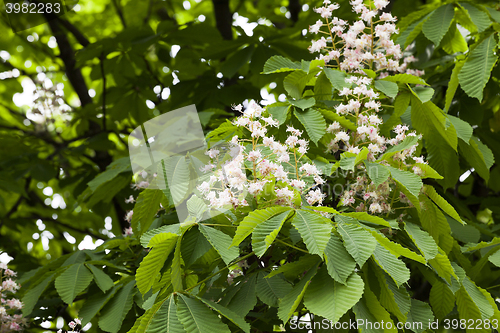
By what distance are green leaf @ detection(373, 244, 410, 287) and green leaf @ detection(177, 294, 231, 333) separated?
58 centimetres

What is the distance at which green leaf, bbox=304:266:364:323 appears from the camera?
1.33 metres

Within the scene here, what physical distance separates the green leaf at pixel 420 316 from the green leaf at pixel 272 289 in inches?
20.7

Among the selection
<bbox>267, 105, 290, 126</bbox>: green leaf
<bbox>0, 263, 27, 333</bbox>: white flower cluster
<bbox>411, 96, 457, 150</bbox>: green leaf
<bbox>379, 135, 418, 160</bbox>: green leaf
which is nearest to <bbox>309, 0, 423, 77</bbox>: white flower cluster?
<bbox>411, 96, 457, 150</bbox>: green leaf

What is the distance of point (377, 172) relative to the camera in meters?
1.78

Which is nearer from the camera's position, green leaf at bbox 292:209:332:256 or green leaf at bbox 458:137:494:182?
green leaf at bbox 292:209:332:256

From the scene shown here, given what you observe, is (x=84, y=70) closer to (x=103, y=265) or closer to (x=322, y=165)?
(x=103, y=265)

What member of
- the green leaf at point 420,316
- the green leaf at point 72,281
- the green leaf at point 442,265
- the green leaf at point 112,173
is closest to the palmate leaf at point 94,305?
the green leaf at point 72,281

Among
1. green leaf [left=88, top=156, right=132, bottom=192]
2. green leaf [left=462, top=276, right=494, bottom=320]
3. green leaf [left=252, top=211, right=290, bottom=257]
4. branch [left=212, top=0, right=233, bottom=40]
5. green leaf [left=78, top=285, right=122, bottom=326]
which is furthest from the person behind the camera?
branch [left=212, top=0, right=233, bottom=40]

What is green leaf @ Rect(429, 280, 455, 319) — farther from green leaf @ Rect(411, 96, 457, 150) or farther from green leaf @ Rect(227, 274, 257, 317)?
green leaf @ Rect(227, 274, 257, 317)

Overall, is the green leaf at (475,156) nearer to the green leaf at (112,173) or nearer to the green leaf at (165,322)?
the green leaf at (165,322)

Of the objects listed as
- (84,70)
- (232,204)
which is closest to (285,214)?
(232,204)

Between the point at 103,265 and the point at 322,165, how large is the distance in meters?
1.49

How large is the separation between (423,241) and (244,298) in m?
0.77

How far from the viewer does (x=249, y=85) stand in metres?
3.71
